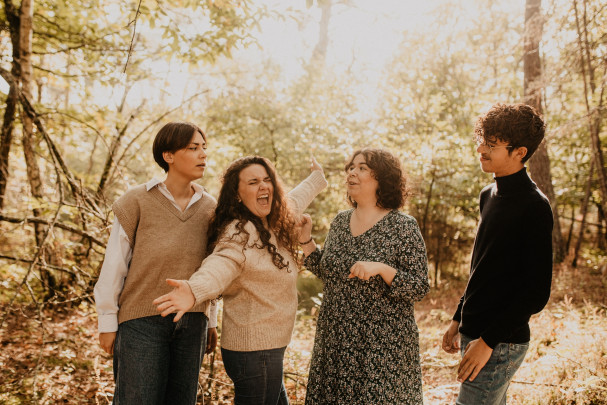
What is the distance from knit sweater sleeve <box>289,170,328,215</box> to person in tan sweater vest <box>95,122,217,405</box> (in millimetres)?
617

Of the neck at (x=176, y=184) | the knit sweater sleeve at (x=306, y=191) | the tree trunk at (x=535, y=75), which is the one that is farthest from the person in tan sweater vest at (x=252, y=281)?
the tree trunk at (x=535, y=75)

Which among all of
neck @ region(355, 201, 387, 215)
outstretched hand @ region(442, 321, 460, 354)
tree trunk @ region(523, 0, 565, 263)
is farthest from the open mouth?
tree trunk @ region(523, 0, 565, 263)

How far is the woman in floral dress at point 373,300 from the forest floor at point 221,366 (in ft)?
3.19

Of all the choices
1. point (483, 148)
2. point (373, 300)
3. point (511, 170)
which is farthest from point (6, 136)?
point (511, 170)

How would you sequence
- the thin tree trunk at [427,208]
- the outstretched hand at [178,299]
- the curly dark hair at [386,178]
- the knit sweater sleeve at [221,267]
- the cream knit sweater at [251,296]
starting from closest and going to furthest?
the outstretched hand at [178,299] → the knit sweater sleeve at [221,267] → the cream knit sweater at [251,296] → the curly dark hair at [386,178] → the thin tree trunk at [427,208]

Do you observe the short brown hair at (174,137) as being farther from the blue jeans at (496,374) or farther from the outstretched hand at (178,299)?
the blue jeans at (496,374)

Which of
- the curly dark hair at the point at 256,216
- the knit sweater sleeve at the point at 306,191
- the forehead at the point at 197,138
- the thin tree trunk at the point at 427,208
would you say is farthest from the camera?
the thin tree trunk at the point at 427,208

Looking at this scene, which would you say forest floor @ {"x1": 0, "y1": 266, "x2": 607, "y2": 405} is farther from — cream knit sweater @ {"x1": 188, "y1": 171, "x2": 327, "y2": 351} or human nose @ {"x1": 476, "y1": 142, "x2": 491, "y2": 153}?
human nose @ {"x1": 476, "y1": 142, "x2": 491, "y2": 153}

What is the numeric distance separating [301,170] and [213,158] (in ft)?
7.74

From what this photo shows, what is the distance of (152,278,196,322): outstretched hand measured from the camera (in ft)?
4.91

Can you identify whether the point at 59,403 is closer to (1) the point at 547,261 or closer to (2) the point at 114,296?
(2) the point at 114,296

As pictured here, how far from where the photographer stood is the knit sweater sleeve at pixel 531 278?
5.16 ft

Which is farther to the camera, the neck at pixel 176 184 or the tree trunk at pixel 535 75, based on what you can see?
the tree trunk at pixel 535 75

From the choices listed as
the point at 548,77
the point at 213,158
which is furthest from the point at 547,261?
the point at 213,158
